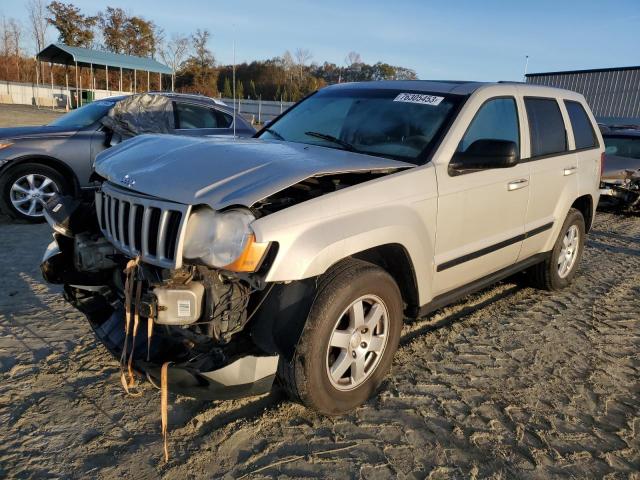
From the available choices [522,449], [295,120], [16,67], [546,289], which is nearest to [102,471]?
[522,449]

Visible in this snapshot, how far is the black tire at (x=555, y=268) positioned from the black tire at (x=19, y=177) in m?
5.86

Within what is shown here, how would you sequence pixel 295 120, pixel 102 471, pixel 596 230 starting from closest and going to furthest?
pixel 102 471, pixel 295 120, pixel 596 230

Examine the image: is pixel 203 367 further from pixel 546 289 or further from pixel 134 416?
pixel 546 289

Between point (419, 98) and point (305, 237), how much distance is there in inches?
72.2

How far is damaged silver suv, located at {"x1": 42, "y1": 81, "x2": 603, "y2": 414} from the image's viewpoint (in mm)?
2420

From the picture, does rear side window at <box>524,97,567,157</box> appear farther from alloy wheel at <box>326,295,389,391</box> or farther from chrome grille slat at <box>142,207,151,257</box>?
chrome grille slat at <box>142,207,151,257</box>

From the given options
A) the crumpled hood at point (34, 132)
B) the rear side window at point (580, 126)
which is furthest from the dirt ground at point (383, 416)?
the crumpled hood at point (34, 132)

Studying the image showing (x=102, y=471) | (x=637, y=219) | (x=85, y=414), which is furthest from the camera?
(x=637, y=219)

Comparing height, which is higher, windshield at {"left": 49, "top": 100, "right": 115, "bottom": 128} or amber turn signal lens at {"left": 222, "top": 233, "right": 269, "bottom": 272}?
windshield at {"left": 49, "top": 100, "right": 115, "bottom": 128}

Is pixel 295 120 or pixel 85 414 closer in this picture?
pixel 85 414

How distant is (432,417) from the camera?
292 centimetres

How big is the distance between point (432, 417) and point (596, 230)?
6.96m

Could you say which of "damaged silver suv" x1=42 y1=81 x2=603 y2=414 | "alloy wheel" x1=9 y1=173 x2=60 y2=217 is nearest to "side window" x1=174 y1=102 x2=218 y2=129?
"alloy wheel" x1=9 y1=173 x2=60 y2=217

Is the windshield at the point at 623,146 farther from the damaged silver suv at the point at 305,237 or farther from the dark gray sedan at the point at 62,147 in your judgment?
the dark gray sedan at the point at 62,147
